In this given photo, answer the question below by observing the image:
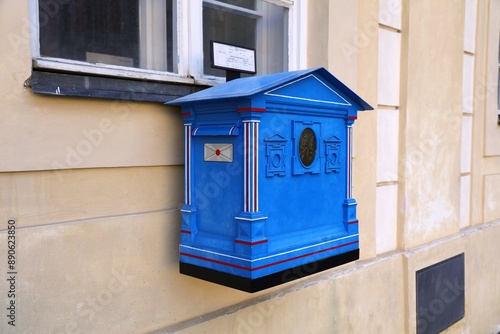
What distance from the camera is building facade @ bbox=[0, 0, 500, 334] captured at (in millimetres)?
1963

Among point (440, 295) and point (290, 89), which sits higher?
point (290, 89)

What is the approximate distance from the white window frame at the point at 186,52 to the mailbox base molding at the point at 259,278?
93 centimetres

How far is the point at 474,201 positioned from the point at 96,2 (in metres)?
4.34

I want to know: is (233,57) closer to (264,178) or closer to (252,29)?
(252,29)

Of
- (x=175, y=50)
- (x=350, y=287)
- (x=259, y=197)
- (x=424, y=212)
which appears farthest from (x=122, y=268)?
(x=424, y=212)

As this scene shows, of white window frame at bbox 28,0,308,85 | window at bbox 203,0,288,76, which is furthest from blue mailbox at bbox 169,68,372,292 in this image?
window at bbox 203,0,288,76

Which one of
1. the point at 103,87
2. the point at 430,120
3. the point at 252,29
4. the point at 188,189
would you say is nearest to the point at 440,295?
the point at 430,120

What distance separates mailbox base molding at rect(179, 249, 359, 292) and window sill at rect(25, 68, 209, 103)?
2.68ft

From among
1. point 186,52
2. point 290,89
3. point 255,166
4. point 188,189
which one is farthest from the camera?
point 186,52

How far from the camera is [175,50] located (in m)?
2.55

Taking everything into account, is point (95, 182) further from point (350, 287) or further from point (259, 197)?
point (350, 287)

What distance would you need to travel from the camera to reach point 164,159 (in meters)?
2.39

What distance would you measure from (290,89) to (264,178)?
16.2 inches

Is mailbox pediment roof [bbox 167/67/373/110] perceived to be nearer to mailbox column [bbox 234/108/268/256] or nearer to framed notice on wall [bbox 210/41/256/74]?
mailbox column [bbox 234/108/268/256]
